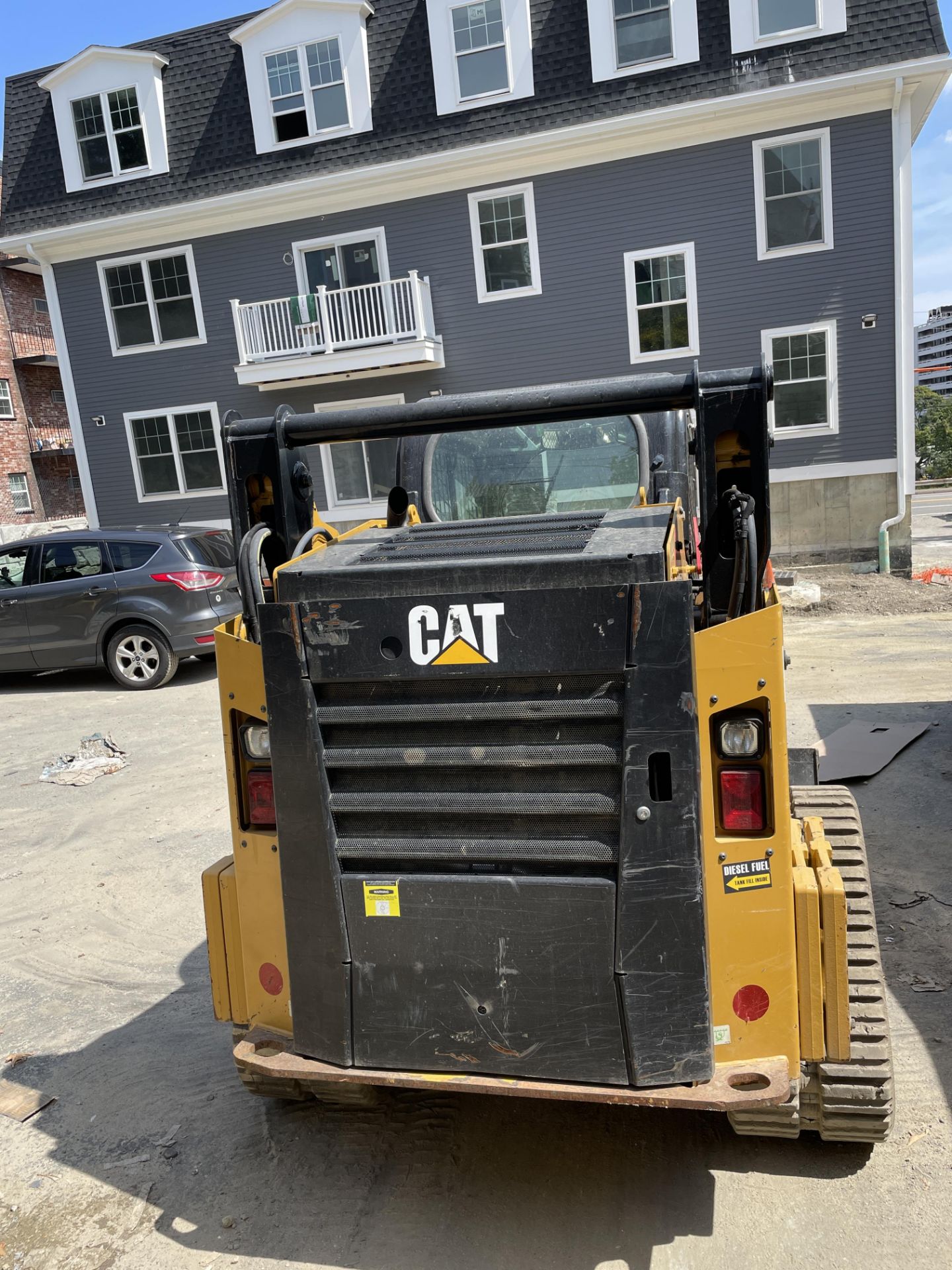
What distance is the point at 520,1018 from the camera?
2.42 metres

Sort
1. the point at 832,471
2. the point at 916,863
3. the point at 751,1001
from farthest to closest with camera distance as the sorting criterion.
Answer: the point at 832,471, the point at 916,863, the point at 751,1001

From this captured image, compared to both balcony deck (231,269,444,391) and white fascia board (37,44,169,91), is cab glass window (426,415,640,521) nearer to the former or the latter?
balcony deck (231,269,444,391)

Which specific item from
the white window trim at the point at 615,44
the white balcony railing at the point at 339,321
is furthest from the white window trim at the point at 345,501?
the white window trim at the point at 615,44

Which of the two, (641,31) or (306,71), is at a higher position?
(306,71)

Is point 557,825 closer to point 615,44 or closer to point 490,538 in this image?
Answer: point 490,538

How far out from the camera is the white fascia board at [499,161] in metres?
13.9

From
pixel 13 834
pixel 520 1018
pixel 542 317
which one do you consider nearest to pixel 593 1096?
pixel 520 1018

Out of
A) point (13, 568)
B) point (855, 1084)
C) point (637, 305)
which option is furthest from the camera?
point (637, 305)

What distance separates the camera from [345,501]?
57.9ft

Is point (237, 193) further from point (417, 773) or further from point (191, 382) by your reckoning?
point (417, 773)

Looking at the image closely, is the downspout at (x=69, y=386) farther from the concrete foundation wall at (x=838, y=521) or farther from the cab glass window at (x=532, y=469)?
the cab glass window at (x=532, y=469)

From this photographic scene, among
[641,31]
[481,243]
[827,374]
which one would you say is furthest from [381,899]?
[641,31]

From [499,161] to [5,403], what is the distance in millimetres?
23536

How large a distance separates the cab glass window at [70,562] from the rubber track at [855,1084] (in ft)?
30.8
